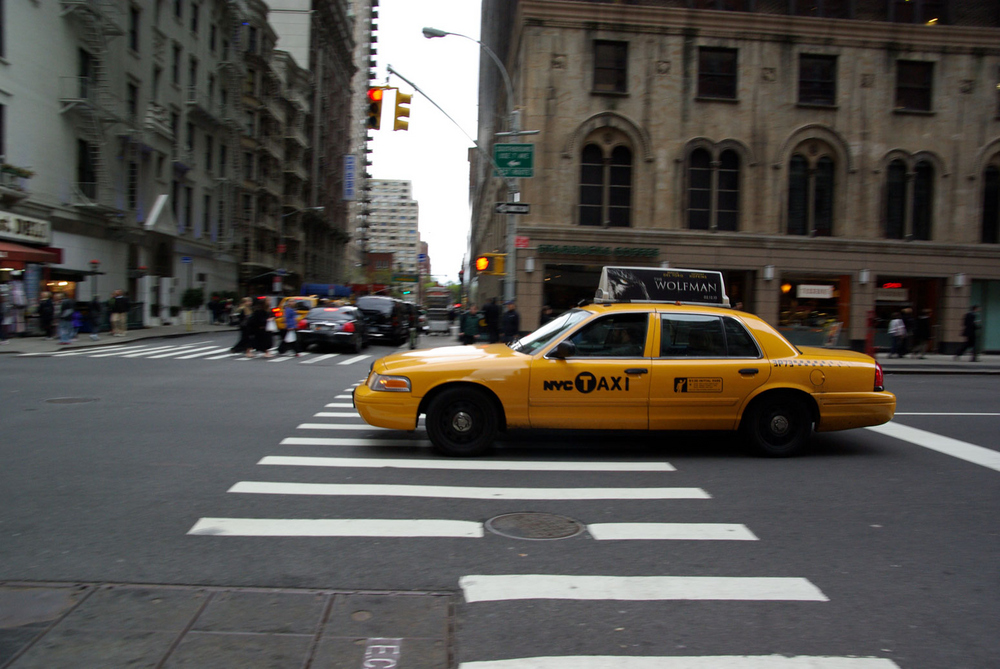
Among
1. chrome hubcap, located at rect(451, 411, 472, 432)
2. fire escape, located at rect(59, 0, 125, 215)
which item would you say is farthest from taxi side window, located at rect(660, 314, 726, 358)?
fire escape, located at rect(59, 0, 125, 215)

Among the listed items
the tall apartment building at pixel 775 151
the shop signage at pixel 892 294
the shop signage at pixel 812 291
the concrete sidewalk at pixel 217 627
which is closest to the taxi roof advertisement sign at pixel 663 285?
the concrete sidewalk at pixel 217 627

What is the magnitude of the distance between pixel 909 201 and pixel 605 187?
12.3 meters

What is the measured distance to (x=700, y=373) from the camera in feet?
25.0

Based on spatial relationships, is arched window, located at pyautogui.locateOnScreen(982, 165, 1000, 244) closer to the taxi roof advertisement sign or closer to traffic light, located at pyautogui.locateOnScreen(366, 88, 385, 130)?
the taxi roof advertisement sign

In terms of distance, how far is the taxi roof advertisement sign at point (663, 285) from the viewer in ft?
45.2

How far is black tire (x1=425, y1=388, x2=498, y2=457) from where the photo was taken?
7516 mm

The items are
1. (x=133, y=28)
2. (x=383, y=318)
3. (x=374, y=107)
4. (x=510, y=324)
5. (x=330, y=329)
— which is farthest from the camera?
(x=133, y=28)

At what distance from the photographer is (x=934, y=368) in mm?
20891

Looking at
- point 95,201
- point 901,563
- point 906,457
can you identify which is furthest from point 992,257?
point 95,201

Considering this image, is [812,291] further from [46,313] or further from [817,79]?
[46,313]

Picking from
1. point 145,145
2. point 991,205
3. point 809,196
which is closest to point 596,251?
point 809,196

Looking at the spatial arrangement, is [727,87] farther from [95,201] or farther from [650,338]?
[95,201]

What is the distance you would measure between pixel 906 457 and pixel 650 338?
320 cm

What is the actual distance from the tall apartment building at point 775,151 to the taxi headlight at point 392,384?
67.1ft
